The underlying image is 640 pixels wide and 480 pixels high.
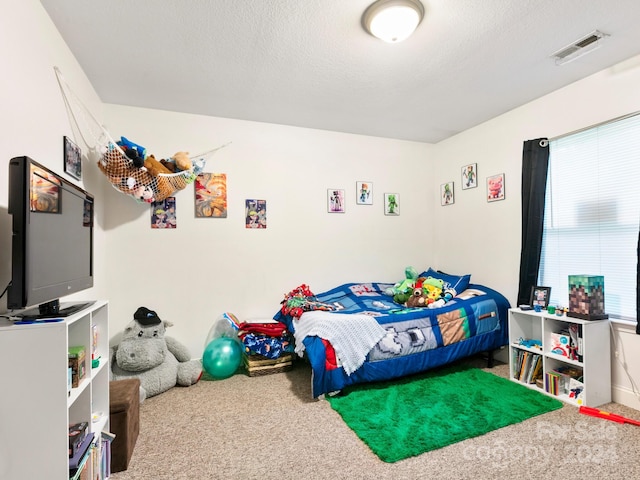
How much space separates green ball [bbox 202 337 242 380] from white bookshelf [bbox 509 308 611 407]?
7.80 ft

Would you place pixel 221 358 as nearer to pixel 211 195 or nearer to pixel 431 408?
pixel 211 195

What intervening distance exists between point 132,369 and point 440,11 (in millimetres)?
3154

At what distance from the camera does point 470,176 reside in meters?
3.75

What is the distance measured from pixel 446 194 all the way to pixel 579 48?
6.58 ft

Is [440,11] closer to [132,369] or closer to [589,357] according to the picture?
[589,357]

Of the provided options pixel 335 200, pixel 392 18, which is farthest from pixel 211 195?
pixel 392 18

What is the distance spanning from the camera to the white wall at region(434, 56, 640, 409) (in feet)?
7.96

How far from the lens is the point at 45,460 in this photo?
1.16 meters

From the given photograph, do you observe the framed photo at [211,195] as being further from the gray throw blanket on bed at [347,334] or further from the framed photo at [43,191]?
the framed photo at [43,191]

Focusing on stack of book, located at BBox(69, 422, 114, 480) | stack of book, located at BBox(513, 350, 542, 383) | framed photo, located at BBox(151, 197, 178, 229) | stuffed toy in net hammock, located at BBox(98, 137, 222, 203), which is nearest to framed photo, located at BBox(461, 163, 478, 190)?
stack of book, located at BBox(513, 350, 542, 383)

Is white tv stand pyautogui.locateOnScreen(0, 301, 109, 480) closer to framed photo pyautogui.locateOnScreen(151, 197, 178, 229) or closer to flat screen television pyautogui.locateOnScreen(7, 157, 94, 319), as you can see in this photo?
flat screen television pyautogui.locateOnScreen(7, 157, 94, 319)

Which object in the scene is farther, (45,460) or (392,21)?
(392,21)

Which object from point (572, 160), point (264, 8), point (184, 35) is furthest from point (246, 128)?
point (572, 160)

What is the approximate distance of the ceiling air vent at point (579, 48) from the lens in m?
2.13
